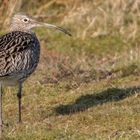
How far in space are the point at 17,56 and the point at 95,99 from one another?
178cm

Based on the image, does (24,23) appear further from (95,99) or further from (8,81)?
(95,99)

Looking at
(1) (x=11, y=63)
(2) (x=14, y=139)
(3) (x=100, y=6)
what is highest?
(3) (x=100, y=6)

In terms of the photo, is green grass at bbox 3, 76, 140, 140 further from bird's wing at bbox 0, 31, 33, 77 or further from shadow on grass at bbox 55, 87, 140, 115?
bird's wing at bbox 0, 31, 33, 77

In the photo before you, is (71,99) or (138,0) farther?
(138,0)

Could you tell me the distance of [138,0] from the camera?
15.5 m

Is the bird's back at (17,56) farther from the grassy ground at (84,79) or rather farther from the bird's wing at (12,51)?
the grassy ground at (84,79)

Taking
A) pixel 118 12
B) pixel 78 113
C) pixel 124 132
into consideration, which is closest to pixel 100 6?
pixel 118 12

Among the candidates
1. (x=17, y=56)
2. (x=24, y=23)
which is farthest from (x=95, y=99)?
(x=17, y=56)

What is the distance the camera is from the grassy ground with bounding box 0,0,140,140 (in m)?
8.75

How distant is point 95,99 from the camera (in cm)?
1062

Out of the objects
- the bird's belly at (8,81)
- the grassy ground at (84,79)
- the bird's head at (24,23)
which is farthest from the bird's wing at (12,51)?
the grassy ground at (84,79)

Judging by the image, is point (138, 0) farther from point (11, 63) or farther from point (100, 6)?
point (11, 63)

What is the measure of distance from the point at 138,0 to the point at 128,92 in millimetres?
5221

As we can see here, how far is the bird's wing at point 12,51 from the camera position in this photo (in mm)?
9132
